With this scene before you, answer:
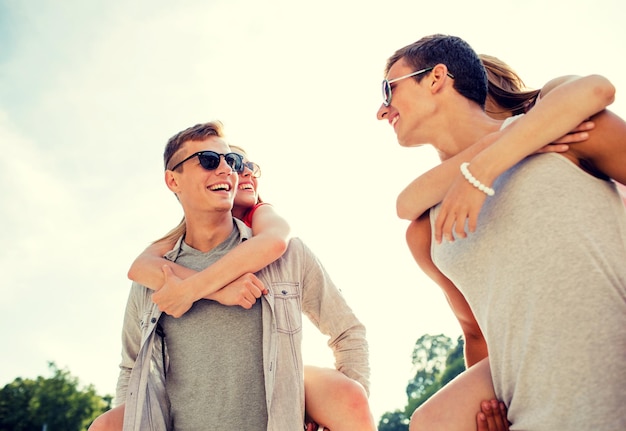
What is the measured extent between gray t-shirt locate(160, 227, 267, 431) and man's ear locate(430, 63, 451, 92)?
6.52 ft

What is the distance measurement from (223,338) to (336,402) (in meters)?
0.94

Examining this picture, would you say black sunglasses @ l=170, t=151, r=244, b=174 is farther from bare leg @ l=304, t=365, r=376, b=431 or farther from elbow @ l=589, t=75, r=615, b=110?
elbow @ l=589, t=75, r=615, b=110

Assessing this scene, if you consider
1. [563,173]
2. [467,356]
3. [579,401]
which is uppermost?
[563,173]

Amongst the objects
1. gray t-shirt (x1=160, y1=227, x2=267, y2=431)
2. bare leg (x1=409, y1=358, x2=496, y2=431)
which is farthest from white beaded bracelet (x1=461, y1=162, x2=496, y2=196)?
gray t-shirt (x1=160, y1=227, x2=267, y2=431)

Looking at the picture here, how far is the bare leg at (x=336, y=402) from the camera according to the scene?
151 inches

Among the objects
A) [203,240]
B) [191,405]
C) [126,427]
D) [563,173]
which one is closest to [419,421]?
[563,173]

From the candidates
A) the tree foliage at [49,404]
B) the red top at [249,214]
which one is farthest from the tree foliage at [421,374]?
the red top at [249,214]

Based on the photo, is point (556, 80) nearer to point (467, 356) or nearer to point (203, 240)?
point (467, 356)

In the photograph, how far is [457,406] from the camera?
310 centimetres

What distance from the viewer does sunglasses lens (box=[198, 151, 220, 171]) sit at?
16.3 ft

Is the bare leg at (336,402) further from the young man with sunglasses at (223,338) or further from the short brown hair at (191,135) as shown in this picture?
the short brown hair at (191,135)

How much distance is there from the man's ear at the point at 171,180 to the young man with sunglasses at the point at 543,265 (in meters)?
2.59

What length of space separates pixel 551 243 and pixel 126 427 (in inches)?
118

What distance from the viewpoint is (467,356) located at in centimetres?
383
